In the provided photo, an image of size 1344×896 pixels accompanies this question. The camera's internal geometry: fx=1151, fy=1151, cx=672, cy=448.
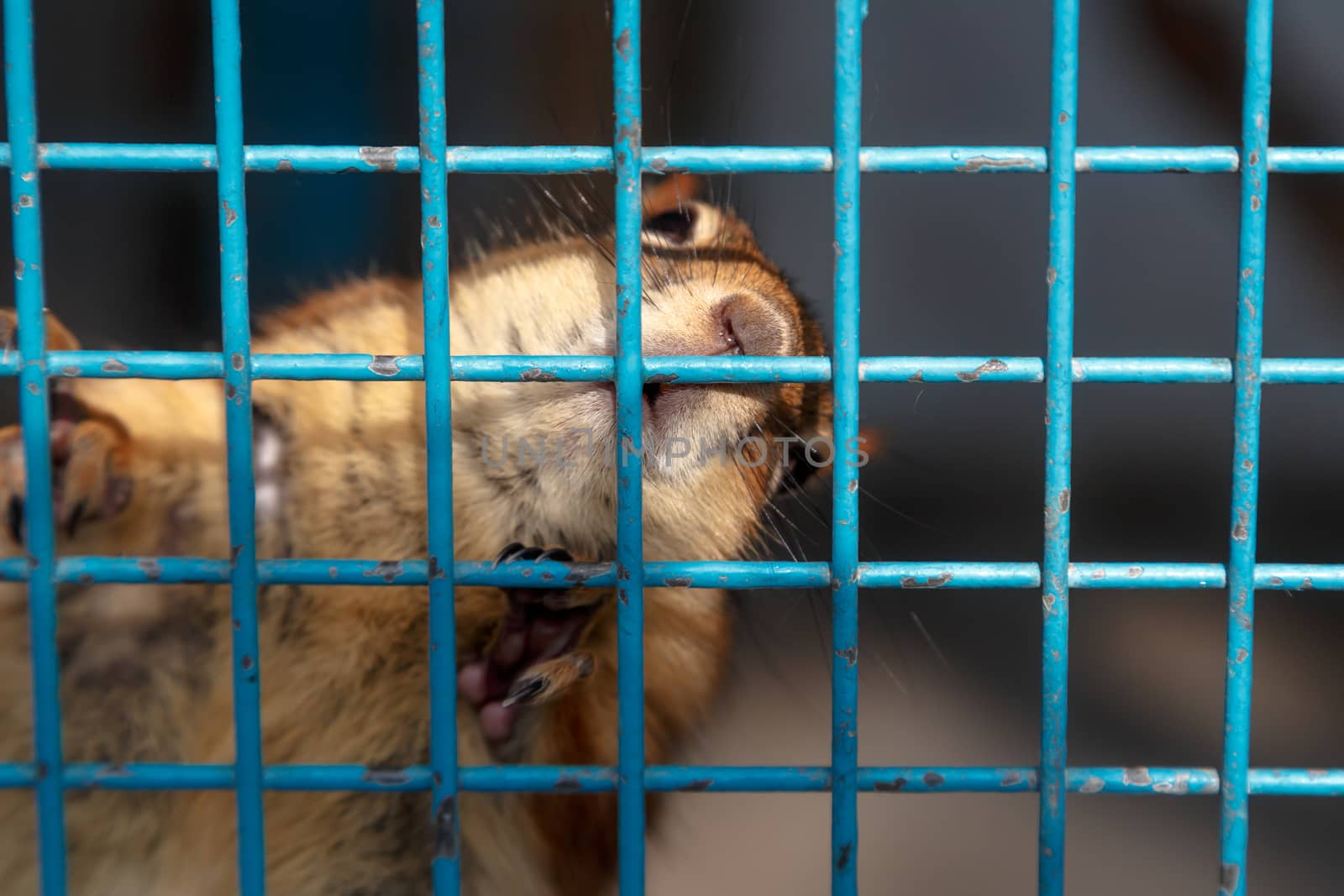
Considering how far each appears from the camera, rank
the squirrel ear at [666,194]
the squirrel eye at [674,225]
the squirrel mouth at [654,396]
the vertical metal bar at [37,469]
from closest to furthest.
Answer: the vertical metal bar at [37,469] → the squirrel mouth at [654,396] → the squirrel eye at [674,225] → the squirrel ear at [666,194]

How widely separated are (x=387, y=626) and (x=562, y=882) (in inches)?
21.4

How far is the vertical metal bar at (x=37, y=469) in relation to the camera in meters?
1.07

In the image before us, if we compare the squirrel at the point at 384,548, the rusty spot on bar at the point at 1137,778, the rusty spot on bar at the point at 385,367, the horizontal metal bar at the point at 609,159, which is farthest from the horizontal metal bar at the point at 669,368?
the rusty spot on bar at the point at 1137,778

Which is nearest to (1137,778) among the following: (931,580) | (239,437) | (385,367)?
(931,580)

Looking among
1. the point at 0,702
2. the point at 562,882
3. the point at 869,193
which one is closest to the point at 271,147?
the point at 0,702

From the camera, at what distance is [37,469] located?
112 cm

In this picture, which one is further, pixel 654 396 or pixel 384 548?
pixel 384 548

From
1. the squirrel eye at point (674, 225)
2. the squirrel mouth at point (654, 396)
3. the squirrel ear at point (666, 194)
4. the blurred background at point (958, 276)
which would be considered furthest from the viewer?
the blurred background at point (958, 276)

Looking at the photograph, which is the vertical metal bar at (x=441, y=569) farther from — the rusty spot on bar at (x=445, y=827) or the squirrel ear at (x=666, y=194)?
the squirrel ear at (x=666, y=194)

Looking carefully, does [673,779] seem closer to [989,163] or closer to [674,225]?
[989,163]

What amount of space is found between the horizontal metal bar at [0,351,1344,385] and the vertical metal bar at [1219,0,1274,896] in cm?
4

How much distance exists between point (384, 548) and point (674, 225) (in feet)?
2.63

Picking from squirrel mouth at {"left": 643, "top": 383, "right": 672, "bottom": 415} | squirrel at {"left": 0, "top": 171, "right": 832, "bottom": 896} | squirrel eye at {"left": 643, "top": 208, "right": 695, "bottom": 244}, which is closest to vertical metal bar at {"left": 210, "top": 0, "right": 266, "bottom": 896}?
squirrel at {"left": 0, "top": 171, "right": 832, "bottom": 896}

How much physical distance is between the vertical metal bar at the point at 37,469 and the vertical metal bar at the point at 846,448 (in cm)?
75
